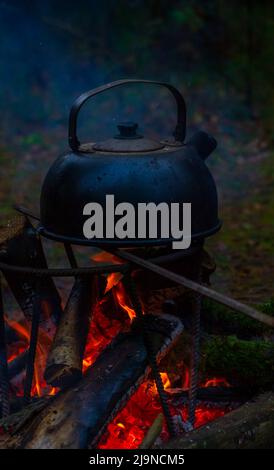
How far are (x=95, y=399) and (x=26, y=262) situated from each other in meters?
0.90

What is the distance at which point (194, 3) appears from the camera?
11078mm

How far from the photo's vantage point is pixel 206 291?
2746 millimetres

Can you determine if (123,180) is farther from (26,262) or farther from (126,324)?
(126,324)

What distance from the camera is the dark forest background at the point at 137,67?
10461mm

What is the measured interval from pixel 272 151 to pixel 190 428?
753 centimetres

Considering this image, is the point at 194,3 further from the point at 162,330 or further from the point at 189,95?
the point at 162,330

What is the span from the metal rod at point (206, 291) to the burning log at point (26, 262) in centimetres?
67

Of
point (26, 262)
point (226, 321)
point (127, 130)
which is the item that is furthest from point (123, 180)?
point (226, 321)

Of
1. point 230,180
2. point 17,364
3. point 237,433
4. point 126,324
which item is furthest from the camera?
point 230,180

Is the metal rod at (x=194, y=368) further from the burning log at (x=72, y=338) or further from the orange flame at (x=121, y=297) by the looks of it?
the burning log at (x=72, y=338)

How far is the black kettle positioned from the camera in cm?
292

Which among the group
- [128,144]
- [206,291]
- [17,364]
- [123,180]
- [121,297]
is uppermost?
[128,144]

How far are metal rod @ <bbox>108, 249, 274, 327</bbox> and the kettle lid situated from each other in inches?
20.6
